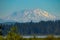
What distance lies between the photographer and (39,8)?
539 cm

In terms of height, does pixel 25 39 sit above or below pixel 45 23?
below

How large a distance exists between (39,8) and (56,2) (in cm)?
47

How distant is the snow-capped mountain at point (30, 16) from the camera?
17.5ft

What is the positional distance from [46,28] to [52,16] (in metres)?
0.35

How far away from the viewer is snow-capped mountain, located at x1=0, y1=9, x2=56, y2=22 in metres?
5.34

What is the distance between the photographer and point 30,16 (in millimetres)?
5312

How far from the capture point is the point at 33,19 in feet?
17.7

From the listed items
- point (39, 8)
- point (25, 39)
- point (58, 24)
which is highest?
point (39, 8)

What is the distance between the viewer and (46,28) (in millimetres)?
5410

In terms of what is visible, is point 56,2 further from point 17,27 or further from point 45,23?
point 17,27

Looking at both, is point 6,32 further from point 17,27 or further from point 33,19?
point 33,19

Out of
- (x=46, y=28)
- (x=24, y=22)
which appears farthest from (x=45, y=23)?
(x=24, y=22)

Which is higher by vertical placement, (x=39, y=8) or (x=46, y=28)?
(x=39, y=8)

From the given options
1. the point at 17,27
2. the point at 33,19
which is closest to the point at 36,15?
the point at 33,19
